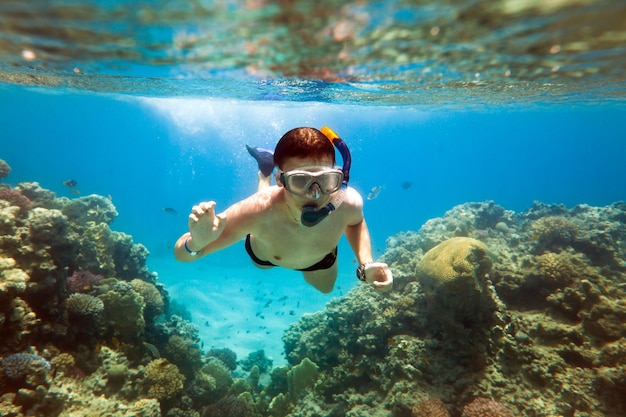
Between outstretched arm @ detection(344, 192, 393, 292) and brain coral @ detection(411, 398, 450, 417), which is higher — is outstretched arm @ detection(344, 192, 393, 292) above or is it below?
above

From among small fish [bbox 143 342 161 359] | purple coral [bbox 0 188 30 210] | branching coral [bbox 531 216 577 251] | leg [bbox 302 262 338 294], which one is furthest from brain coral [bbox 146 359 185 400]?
branching coral [bbox 531 216 577 251]

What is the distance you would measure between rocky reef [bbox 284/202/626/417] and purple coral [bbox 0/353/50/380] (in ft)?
15.0

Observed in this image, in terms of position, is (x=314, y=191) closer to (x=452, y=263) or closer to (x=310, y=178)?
(x=310, y=178)

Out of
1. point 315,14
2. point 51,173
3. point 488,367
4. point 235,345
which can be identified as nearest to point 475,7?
point 315,14

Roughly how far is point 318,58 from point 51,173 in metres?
82.2

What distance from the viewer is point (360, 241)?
15.4ft

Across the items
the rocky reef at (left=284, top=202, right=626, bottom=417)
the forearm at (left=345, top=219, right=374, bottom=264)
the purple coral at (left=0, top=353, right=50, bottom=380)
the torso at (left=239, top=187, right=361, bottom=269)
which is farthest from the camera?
the rocky reef at (left=284, top=202, right=626, bottom=417)

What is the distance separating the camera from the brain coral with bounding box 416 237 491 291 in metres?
6.35

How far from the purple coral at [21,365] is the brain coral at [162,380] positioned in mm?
1905

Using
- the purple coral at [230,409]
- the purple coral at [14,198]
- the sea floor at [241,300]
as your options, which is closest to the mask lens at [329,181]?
the purple coral at [230,409]

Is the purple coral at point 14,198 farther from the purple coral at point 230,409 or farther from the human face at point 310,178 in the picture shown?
the human face at point 310,178

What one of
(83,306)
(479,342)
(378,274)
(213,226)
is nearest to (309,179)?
(213,226)

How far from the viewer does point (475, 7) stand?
4953mm

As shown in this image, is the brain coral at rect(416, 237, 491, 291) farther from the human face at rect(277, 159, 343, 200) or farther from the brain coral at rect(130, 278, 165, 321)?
the brain coral at rect(130, 278, 165, 321)
